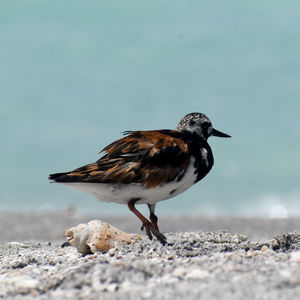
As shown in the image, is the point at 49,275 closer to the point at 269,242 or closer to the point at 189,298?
the point at 189,298

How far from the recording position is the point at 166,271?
14.7ft

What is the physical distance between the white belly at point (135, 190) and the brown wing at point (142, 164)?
63 millimetres

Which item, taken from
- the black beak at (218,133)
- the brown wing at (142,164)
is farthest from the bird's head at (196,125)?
the brown wing at (142,164)

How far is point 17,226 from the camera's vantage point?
44.6ft

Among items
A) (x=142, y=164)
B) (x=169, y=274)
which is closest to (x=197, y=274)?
(x=169, y=274)

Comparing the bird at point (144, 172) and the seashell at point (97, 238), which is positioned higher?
the bird at point (144, 172)

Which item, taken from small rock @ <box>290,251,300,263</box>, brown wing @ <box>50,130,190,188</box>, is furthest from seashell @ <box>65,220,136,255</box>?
small rock @ <box>290,251,300,263</box>

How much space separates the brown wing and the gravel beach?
0.82 meters

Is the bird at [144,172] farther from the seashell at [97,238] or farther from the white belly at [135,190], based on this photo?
the seashell at [97,238]

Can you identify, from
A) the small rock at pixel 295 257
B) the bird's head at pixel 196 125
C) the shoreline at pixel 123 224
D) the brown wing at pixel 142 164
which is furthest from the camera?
the shoreline at pixel 123 224

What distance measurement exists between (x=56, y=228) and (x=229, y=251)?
814 cm

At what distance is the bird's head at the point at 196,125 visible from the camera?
6805 millimetres

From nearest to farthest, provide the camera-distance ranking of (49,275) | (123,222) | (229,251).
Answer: (49,275) → (229,251) → (123,222)

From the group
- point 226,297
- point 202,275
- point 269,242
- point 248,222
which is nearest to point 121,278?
point 202,275
